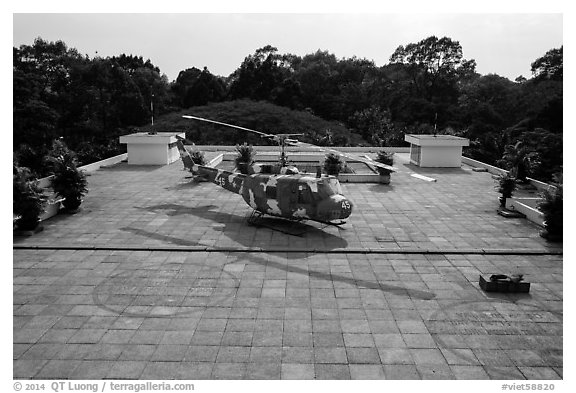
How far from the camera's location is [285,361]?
8344mm

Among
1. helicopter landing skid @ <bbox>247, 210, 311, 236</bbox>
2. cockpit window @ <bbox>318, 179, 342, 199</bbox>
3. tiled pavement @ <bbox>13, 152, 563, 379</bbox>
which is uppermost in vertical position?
cockpit window @ <bbox>318, 179, 342, 199</bbox>

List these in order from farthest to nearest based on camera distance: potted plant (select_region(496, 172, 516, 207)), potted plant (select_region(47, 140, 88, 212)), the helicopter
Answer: potted plant (select_region(496, 172, 516, 207)) < potted plant (select_region(47, 140, 88, 212)) < the helicopter

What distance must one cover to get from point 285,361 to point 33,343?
5.10 m

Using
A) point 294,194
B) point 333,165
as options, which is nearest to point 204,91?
point 333,165

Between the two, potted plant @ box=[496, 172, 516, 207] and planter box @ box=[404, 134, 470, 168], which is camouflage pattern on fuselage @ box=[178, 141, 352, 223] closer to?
potted plant @ box=[496, 172, 516, 207]

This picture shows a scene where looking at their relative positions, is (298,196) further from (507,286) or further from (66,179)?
(66,179)

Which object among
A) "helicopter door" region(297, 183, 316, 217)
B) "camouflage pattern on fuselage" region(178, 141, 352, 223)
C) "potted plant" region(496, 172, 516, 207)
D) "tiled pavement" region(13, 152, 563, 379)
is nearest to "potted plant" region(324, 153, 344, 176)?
"tiled pavement" region(13, 152, 563, 379)

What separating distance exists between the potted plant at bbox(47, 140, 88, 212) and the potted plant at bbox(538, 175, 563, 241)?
18573 millimetres

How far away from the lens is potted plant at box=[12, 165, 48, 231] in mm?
15680

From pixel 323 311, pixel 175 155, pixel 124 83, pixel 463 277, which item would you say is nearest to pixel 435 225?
pixel 463 277

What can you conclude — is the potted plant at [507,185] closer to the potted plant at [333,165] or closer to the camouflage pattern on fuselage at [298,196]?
the camouflage pattern on fuselage at [298,196]

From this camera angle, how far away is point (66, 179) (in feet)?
63.4

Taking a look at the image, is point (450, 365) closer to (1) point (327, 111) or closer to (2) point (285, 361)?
(2) point (285, 361)

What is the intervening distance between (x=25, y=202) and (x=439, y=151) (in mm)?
26340
